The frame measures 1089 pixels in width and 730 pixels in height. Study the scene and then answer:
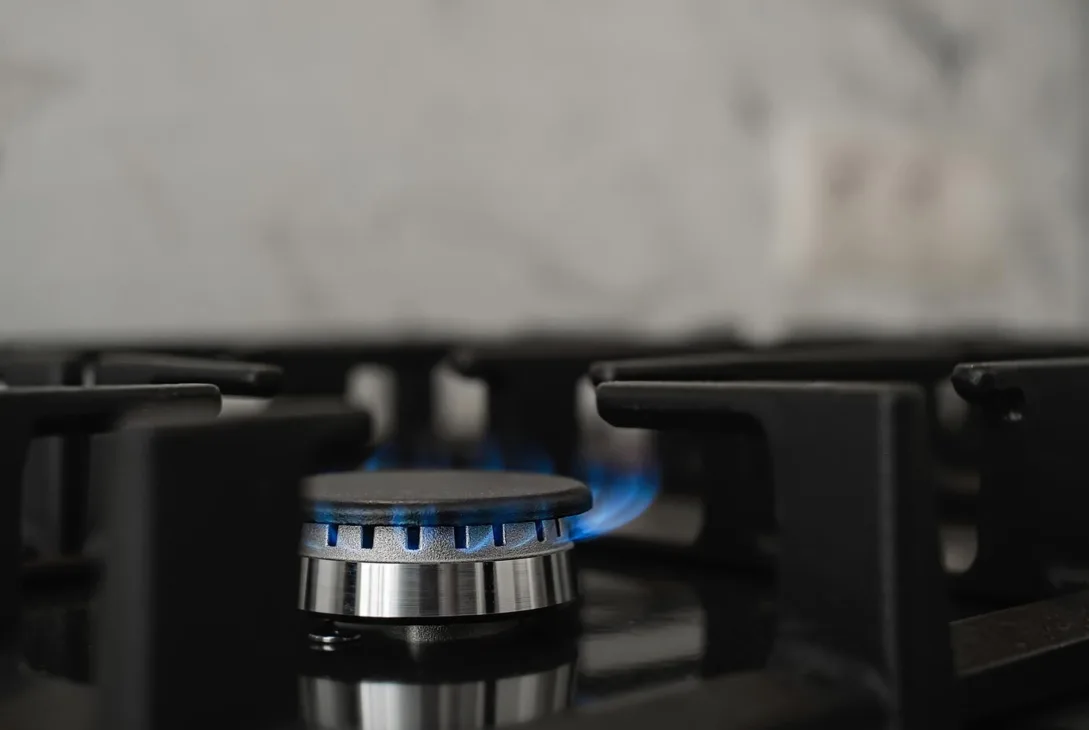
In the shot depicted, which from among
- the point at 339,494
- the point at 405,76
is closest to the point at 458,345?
the point at 405,76

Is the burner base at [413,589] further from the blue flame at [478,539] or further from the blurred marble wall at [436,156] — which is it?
the blurred marble wall at [436,156]

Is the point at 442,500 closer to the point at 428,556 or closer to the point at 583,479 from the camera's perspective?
the point at 428,556

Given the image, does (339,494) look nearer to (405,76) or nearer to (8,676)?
(8,676)

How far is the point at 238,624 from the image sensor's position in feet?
1.02

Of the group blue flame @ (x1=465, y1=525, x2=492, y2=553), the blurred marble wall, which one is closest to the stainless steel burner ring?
blue flame @ (x1=465, y1=525, x2=492, y2=553)

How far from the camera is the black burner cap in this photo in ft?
1.40

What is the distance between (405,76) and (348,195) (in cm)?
14

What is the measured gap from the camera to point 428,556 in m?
0.43

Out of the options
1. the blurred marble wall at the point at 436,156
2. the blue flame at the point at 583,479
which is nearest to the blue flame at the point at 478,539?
the blue flame at the point at 583,479

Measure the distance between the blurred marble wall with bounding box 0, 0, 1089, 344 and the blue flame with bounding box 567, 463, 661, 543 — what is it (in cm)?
44

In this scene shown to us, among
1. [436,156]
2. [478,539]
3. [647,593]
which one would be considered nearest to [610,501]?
[647,593]

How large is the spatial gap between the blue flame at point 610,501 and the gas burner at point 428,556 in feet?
0.15

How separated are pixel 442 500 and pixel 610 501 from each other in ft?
0.80

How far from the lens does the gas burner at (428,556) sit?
43 centimetres
